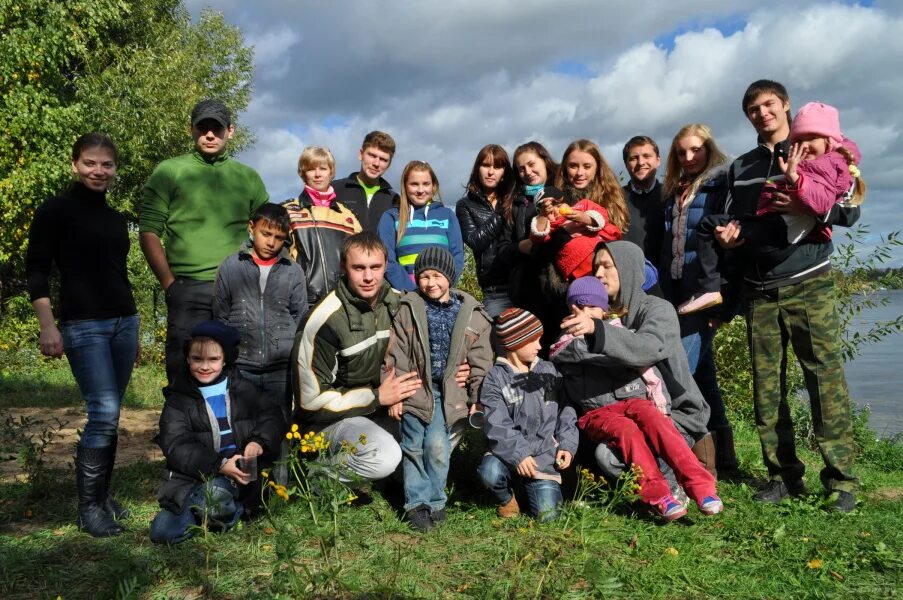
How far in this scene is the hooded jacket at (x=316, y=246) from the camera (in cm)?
484

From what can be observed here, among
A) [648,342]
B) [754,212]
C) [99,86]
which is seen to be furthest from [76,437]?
[99,86]

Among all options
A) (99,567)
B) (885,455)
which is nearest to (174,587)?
(99,567)

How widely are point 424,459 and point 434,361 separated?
596 millimetres

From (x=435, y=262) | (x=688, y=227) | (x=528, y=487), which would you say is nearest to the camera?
(x=528, y=487)

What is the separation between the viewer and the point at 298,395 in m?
4.16

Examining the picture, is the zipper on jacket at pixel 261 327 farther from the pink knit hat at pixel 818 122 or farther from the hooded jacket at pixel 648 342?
the pink knit hat at pixel 818 122

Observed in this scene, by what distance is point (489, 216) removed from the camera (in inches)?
206

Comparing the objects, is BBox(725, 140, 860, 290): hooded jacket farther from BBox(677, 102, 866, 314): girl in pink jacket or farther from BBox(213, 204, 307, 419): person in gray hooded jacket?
BBox(213, 204, 307, 419): person in gray hooded jacket

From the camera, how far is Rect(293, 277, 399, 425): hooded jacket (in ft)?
13.6

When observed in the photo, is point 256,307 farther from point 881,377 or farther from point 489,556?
point 881,377

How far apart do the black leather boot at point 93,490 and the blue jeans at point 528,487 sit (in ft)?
6.88

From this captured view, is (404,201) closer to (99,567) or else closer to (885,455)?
(99,567)

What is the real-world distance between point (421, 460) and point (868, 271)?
5373 mm

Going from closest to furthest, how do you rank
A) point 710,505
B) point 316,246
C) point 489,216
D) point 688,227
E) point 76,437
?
point 710,505
point 688,227
point 316,246
point 489,216
point 76,437
